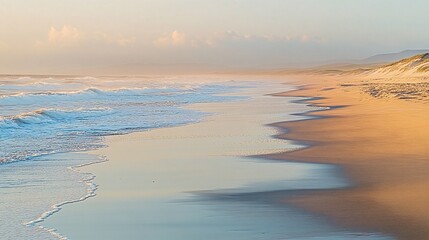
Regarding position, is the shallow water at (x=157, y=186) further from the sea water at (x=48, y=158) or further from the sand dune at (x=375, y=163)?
the sand dune at (x=375, y=163)

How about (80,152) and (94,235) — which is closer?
(94,235)

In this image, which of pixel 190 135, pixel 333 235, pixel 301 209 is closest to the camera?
pixel 333 235

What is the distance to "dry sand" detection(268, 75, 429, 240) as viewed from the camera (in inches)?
271

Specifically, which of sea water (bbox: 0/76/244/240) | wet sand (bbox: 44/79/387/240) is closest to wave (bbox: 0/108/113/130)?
sea water (bbox: 0/76/244/240)

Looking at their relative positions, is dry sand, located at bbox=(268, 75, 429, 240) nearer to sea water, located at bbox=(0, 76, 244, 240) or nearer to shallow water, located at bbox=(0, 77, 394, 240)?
shallow water, located at bbox=(0, 77, 394, 240)

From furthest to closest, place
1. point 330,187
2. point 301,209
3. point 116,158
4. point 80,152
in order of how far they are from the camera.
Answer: point 80,152, point 116,158, point 330,187, point 301,209

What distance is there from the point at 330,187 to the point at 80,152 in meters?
5.61

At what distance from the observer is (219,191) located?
8.51m

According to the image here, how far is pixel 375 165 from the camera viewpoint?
10.5m

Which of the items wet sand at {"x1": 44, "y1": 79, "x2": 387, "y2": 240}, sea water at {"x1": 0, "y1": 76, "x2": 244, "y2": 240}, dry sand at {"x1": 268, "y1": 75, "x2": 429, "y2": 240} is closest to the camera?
wet sand at {"x1": 44, "y1": 79, "x2": 387, "y2": 240}

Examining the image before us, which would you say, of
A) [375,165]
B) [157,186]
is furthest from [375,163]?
[157,186]

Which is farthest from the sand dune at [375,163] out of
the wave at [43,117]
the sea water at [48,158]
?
the wave at [43,117]

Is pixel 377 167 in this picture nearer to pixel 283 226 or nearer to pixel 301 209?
pixel 301 209

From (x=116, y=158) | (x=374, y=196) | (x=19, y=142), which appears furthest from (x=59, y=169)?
(x=374, y=196)
